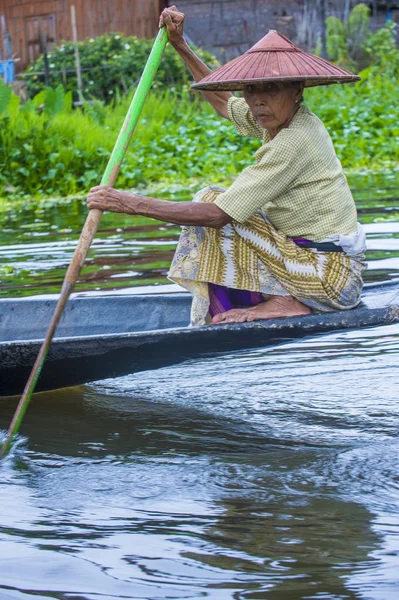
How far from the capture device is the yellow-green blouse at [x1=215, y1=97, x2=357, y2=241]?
3.15 metres

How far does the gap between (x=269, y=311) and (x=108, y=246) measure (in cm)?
334

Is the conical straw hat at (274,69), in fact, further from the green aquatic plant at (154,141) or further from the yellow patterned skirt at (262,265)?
the green aquatic plant at (154,141)

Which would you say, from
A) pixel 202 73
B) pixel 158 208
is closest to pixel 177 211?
pixel 158 208

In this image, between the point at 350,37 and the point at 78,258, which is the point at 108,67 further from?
the point at 78,258

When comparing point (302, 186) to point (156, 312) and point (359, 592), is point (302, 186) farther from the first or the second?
point (359, 592)

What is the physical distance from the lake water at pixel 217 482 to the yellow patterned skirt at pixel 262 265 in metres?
0.40

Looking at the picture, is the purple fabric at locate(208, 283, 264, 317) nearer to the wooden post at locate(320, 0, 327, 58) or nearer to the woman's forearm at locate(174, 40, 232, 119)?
the woman's forearm at locate(174, 40, 232, 119)

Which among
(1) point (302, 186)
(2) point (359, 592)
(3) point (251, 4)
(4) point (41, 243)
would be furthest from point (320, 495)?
(3) point (251, 4)

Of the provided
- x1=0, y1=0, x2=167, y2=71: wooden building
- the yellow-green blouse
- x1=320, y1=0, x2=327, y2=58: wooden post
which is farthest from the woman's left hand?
x1=0, y1=0, x2=167, y2=71: wooden building

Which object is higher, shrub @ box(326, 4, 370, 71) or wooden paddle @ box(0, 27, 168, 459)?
shrub @ box(326, 4, 370, 71)

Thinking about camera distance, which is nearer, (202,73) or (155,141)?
(202,73)

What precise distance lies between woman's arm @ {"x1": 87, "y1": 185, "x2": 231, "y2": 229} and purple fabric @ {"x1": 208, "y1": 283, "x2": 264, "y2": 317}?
327mm

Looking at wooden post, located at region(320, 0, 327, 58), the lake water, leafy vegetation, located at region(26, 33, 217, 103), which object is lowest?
the lake water

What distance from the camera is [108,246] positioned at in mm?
6641
